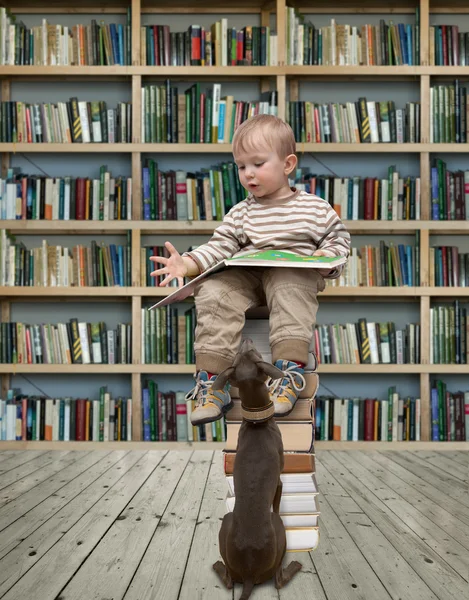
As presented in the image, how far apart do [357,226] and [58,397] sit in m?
1.82

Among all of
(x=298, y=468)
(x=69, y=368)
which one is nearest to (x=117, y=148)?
(x=69, y=368)

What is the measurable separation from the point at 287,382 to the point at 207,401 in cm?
19

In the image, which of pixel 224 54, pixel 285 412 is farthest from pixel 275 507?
pixel 224 54

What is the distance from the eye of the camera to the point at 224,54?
3.67 meters

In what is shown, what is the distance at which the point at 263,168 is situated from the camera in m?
1.77

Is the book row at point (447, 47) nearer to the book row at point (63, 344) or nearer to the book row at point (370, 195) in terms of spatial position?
the book row at point (370, 195)

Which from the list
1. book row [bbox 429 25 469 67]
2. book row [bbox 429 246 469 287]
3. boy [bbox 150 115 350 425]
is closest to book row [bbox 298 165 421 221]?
book row [bbox 429 246 469 287]

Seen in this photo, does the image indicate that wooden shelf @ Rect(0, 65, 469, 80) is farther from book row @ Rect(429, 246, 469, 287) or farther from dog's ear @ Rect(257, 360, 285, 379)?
dog's ear @ Rect(257, 360, 285, 379)

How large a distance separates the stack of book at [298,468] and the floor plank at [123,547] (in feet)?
1.04

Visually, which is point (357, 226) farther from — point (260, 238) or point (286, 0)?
point (260, 238)

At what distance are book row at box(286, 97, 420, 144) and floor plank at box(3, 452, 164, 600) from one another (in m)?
1.93

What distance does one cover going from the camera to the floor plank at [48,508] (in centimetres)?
203

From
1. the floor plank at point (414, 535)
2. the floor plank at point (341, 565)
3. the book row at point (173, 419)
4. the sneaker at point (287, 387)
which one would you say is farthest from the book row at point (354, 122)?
the sneaker at point (287, 387)

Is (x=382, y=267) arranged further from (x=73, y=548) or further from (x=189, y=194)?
(x=73, y=548)
